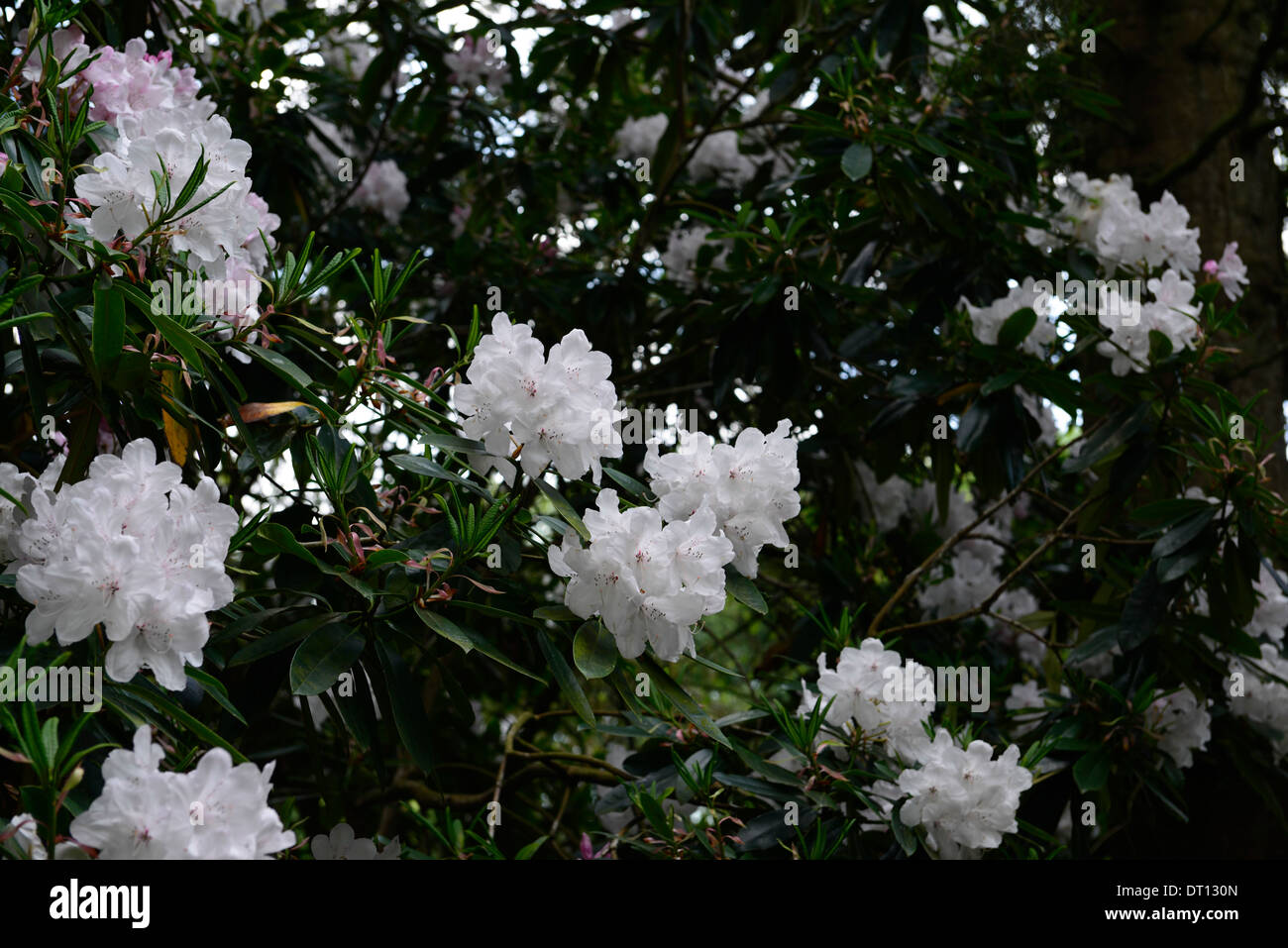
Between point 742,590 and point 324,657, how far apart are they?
1.75ft

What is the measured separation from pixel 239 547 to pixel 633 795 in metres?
0.71

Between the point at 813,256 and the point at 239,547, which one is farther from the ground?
the point at 813,256

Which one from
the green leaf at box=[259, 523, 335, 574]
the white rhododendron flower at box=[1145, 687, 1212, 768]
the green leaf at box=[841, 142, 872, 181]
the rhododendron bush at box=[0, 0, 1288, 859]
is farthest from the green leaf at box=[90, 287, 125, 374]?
the white rhododendron flower at box=[1145, 687, 1212, 768]

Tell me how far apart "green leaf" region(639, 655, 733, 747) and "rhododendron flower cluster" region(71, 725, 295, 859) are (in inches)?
21.1

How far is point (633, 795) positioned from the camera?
5.45ft

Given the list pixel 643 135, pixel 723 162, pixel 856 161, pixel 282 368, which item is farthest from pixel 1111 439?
pixel 643 135

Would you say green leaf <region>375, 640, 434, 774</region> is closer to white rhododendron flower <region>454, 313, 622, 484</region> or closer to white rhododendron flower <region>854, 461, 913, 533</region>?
white rhododendron flower <region>454, 313, 622, 484</region>

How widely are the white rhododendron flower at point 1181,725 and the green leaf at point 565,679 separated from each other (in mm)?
1276

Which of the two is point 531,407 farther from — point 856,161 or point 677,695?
point 856,161

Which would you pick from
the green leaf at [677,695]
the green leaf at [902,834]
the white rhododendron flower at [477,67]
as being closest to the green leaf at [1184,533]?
the green leaf at [902,834]

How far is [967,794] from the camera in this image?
5.38 ft

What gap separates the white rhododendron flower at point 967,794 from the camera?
1642 millimetres
